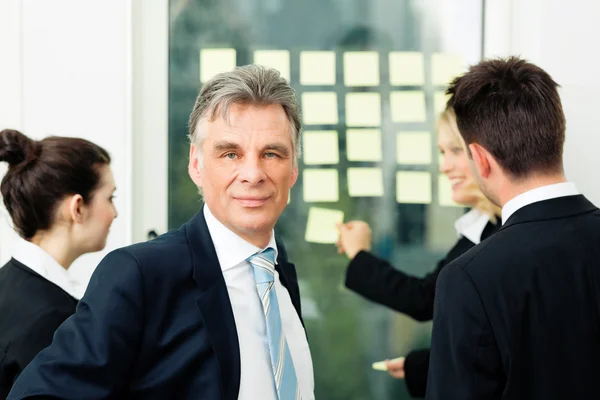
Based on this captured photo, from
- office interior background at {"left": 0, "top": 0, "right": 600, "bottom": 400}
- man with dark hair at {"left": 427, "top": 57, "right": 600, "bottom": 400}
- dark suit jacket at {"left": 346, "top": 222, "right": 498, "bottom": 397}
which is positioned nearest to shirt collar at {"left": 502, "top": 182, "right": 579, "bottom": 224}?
man with dark hair at {"left": 427, "top": 57, "right": 600, "bottom": 400}

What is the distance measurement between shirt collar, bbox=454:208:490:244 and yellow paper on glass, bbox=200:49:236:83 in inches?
42.1

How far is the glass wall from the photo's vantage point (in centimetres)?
307

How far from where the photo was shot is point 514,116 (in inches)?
71.0

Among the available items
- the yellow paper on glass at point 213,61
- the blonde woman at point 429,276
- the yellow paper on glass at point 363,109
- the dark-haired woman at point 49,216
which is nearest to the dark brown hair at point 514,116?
the blonde woman at point 429,276

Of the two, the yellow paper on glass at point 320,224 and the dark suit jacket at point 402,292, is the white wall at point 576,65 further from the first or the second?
the yellow paper on glass at point 320,224

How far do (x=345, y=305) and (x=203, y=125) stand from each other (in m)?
1.64

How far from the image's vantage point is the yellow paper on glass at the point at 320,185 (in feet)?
10.2

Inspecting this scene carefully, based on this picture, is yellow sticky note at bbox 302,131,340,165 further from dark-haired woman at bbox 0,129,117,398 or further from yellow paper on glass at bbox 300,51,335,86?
dark-haired woman at bbox 0,129,117,398

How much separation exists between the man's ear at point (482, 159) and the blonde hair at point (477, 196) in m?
0.64

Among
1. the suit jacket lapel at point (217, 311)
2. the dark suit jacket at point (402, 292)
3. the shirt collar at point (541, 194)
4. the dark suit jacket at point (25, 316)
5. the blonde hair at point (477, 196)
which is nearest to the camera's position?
the suit jacket lapel at point (217, 311)

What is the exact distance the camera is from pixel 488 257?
169cm

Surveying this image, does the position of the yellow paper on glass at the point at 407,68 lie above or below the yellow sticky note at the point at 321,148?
above

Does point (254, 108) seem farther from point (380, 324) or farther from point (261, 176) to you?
point (380, 324)

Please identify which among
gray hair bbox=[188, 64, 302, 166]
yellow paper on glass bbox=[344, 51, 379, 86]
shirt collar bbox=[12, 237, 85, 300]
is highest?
yellow paper on glass bbox=[344, 51, 379, 86]
